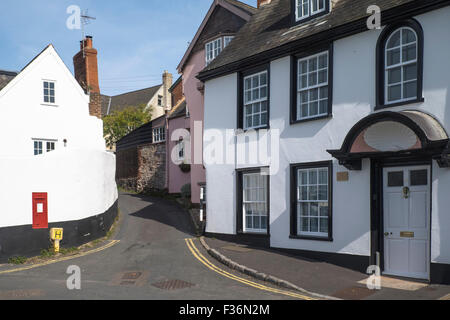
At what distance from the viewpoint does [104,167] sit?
703 inches

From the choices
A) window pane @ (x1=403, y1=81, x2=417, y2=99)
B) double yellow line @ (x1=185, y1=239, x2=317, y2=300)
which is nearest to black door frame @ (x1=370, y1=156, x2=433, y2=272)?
Result: window pane @ (x1=403, y1=81, x2=417, y2=99)

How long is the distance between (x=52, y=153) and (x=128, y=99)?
36.0m

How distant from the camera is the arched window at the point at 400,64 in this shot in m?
10.5

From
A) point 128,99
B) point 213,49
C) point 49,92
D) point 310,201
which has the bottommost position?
point 310,201

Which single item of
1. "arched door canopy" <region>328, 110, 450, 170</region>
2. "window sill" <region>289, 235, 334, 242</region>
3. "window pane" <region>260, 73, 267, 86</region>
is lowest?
"window sill" <region>289, 235, 334, 242</region>

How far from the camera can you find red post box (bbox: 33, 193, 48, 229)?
13.6 metres

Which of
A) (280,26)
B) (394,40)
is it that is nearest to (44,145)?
(280,26)

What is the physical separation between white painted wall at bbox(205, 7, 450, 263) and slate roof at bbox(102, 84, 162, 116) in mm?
30289

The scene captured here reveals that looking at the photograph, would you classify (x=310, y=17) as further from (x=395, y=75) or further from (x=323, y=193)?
(x=323, y=193)

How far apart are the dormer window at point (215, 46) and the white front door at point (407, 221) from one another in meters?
12.6

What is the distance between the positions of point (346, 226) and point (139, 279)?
5725 mm

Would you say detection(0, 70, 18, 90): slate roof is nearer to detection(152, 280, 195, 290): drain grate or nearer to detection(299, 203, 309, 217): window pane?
detection(152, 280, 195, 290): drain grate

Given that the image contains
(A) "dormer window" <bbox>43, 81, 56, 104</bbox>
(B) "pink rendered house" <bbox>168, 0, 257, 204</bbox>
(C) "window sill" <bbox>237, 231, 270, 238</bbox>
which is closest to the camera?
(C) "window sill" <bbox>237, 231, 270, 238</bbox>

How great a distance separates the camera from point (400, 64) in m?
10.8
